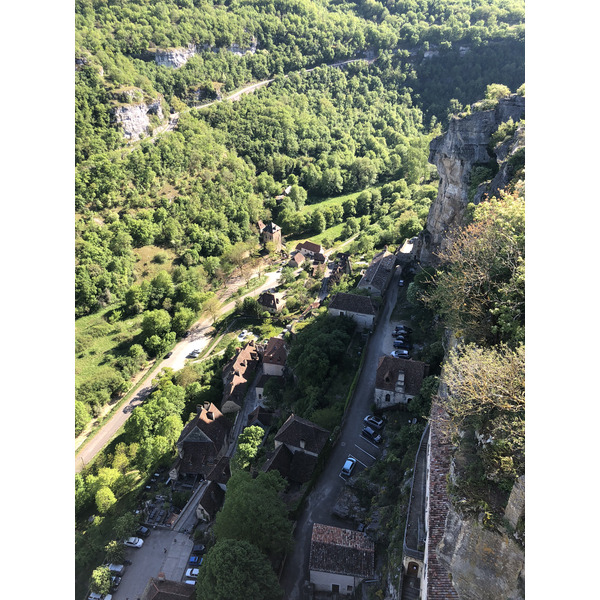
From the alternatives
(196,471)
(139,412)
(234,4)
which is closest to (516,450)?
(196,471)

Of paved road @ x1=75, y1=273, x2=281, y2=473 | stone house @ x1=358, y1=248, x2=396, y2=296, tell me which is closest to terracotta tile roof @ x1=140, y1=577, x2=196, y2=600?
paved road @ x1=75, y1=273, x2=281, y2=473

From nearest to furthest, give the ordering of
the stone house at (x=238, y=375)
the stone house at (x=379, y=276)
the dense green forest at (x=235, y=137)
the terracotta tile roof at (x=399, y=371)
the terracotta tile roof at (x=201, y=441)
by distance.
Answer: the terracotta tile roof at (x=399, y=371), the terracotta tile roof at (x=201, y=441), the stone house at (x=238, y=375), the stone house at (x=379, y=276), the dense green forest at (x=235, y=137)

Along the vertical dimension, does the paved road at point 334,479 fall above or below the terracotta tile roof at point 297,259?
below

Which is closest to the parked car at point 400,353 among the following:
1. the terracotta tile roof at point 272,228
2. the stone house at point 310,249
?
the stone house at point 310,249

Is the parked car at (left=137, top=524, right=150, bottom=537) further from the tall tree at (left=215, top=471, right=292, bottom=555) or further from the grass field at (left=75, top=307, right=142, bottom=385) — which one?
the grass field at (left=75, top=307, right=142, bottom=385)

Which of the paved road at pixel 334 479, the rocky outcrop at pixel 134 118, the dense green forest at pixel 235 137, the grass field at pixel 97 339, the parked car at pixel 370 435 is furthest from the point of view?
the rocky outcrop at pixel 134 118

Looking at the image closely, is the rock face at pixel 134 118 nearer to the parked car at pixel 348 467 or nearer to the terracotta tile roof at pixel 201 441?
the terracotta tile roof at pixel 201 441

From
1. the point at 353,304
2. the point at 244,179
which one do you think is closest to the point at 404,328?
the point at 353,304

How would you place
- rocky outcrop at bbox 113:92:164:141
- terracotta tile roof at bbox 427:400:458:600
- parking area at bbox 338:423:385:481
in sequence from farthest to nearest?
rocky outcrop at bbox 113:92:164:141
parking area at bbox 338:423:385:481
terracotta tile roof at bbox 427:400:458:600
